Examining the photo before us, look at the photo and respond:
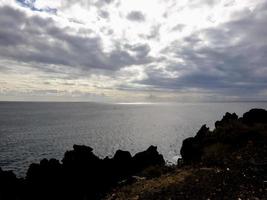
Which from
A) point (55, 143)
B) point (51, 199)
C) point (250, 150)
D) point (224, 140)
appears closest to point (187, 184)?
point (250, 150)

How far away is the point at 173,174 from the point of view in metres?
17.8

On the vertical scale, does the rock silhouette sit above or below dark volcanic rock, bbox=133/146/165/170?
above

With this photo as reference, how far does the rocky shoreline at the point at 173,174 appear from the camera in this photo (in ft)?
47.6

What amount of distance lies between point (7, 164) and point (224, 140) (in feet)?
157

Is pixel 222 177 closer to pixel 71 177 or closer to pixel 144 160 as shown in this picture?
pixel 144 160

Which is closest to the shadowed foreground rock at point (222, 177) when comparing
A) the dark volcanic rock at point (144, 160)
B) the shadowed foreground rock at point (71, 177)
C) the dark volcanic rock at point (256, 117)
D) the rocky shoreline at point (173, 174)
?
the rocky shoreline at point (173, 174)

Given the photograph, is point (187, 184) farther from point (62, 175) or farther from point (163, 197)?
point (62, 175)

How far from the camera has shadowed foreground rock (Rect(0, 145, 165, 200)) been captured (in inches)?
1154

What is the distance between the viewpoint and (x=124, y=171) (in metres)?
32.3

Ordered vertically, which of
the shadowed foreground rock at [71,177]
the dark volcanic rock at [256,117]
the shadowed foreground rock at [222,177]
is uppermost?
the dark volcanic rock at [256,117]

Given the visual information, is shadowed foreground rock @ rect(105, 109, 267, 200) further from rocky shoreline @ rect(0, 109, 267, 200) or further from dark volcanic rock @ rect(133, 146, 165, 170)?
dark volcanic rock @ rect(133, 146, 165, 170)

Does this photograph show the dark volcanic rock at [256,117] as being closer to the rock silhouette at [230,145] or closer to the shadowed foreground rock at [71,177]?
the rock silhouette at [230,145]

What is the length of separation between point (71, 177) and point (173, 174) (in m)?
15.6

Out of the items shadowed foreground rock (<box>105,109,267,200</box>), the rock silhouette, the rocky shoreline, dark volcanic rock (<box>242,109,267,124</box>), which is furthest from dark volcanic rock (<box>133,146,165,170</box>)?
shadowed foreground rock (<box>105,109,267,200</box>)
